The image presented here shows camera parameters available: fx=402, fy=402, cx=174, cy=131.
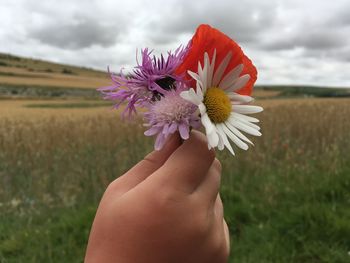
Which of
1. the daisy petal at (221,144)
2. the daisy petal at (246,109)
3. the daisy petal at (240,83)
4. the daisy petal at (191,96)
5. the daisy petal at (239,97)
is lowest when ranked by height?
the daisy petal at (221,144)

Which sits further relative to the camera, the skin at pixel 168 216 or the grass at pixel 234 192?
the grass at pixel 234 192

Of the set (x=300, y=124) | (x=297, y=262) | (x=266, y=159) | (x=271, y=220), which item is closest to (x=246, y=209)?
(x=271, y=220)

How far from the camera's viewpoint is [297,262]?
361cm

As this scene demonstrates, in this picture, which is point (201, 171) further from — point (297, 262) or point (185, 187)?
point (297, 262)

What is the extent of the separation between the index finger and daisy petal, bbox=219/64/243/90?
0.48 feet

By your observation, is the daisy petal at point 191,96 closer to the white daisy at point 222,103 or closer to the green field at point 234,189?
the white daisy at point 222,103

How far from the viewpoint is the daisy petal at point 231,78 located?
105 cm

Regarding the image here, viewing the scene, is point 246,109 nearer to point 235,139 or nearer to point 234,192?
point 235,139

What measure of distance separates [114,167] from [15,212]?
60.0 inches

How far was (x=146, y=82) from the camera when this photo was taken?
107cm

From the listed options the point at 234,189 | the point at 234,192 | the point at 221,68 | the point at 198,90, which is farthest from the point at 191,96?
the point at 234,189

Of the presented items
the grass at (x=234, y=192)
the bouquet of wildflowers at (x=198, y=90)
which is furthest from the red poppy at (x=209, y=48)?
the grass at (x=234, y=192)

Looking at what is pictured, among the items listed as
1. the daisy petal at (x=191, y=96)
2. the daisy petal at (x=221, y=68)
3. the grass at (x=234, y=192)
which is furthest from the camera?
the grass at (x=234, y=192)

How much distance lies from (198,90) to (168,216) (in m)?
0.33
